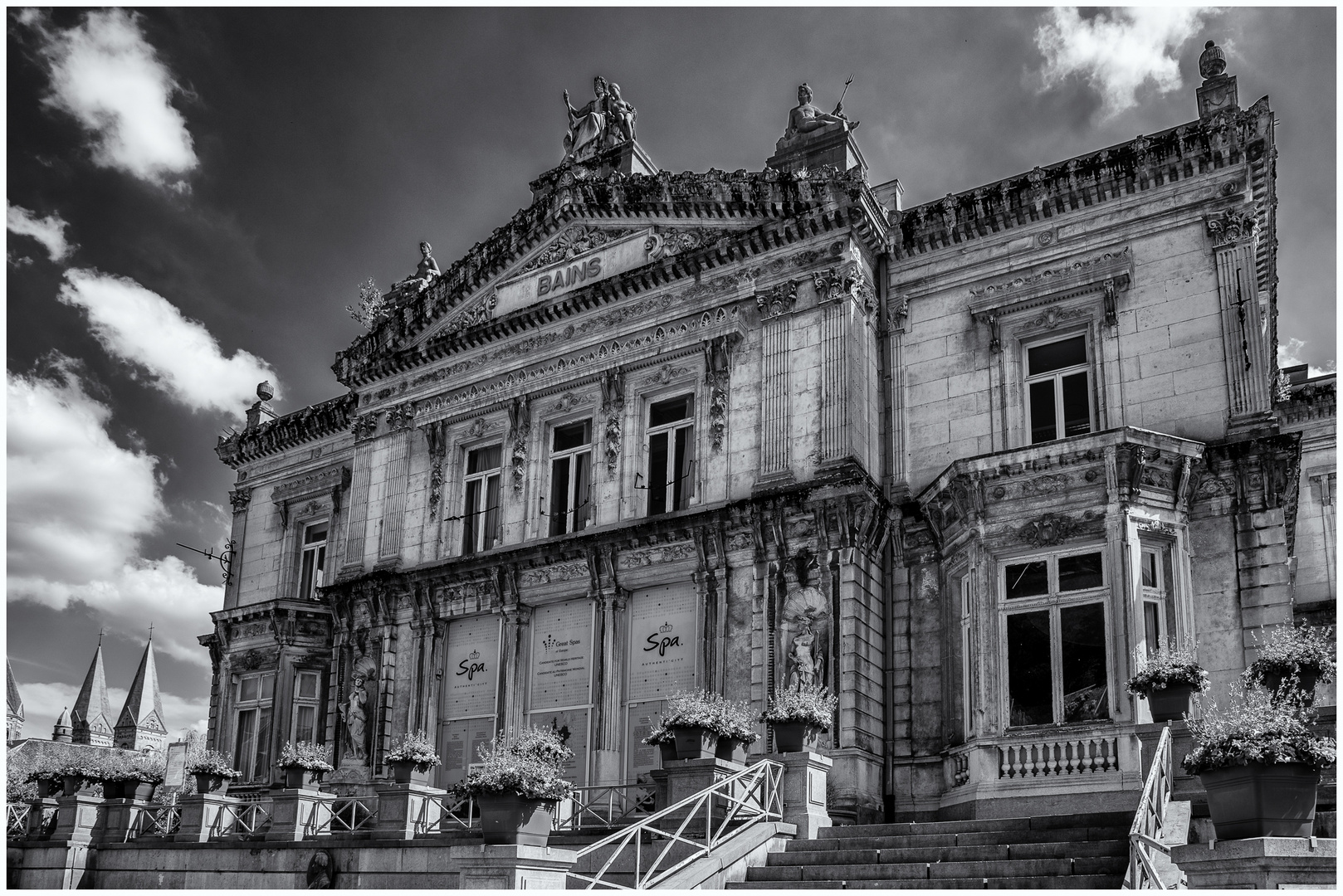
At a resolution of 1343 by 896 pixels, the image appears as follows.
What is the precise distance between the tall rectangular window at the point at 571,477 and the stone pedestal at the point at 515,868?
10826 millimetres

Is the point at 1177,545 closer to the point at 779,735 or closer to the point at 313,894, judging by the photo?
the point at 779,735

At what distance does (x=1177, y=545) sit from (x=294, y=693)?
18721 mm

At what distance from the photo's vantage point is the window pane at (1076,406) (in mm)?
20250

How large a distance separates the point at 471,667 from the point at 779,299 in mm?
9265

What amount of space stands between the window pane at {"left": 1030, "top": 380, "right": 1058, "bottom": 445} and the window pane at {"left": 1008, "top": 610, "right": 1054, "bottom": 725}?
3.70 m

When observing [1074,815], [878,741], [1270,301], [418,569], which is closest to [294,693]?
[418,569]

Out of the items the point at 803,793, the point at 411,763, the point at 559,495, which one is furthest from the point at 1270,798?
the point at 559,495

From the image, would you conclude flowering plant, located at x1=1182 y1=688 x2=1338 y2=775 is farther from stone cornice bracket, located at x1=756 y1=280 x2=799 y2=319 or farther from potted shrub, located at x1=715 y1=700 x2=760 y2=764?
stone cornice bracket, located at x1=756 y1=280 x2=799 y2=319

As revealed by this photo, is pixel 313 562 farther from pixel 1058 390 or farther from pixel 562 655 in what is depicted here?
pixel 1058 390

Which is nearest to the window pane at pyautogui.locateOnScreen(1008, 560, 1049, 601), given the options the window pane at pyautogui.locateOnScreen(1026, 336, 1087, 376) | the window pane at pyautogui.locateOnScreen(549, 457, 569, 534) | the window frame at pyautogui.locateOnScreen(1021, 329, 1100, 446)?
the window frame at pyautogui.locateOnScreen(1021, 329, 1100, 446)

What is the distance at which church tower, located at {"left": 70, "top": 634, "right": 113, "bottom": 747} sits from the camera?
109 meters

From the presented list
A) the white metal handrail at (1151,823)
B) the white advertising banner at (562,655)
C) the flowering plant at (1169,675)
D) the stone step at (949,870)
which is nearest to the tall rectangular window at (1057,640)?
the flowering plant at (1169,675)

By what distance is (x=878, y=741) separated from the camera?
19328 millimetres

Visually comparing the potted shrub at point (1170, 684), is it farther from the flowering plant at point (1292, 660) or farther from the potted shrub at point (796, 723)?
the potted shrub at point (796, 723)
